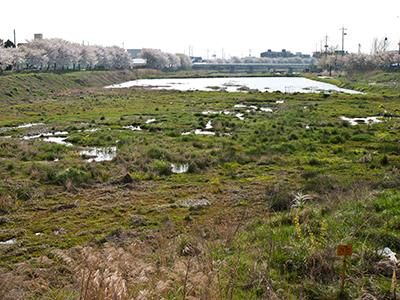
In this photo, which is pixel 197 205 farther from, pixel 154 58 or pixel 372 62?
pixel 154 58

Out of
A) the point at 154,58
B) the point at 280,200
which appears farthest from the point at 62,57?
the point at 280,200

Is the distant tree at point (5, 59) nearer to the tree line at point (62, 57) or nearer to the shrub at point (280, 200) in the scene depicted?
the tree line at point (62, 57)

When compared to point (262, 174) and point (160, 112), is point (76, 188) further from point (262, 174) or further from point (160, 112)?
point (160, 112)

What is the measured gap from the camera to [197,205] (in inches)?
662

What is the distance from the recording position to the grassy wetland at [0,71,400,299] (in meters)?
7.38

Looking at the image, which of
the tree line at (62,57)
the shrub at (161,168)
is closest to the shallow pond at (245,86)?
the tree line at (62,57)

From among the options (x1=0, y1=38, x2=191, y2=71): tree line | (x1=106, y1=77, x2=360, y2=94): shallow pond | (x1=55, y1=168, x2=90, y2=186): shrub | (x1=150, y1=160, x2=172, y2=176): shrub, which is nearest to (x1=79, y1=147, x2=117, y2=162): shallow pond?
(x1=150, y1=160, x2=172, y2=176): shrub

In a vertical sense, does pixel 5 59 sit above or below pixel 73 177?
above

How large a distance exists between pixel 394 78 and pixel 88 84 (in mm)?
62855

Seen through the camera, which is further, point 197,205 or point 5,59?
point 5,59

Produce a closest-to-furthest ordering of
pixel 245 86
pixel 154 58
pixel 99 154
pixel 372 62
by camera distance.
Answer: pixel 99 154
pixel 245 86
pixel 372 62
pixel 154 58

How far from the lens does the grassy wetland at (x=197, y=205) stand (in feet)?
24.2

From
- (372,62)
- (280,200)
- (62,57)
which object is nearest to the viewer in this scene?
(280,200)

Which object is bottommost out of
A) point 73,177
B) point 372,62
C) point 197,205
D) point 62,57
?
point 197,205
